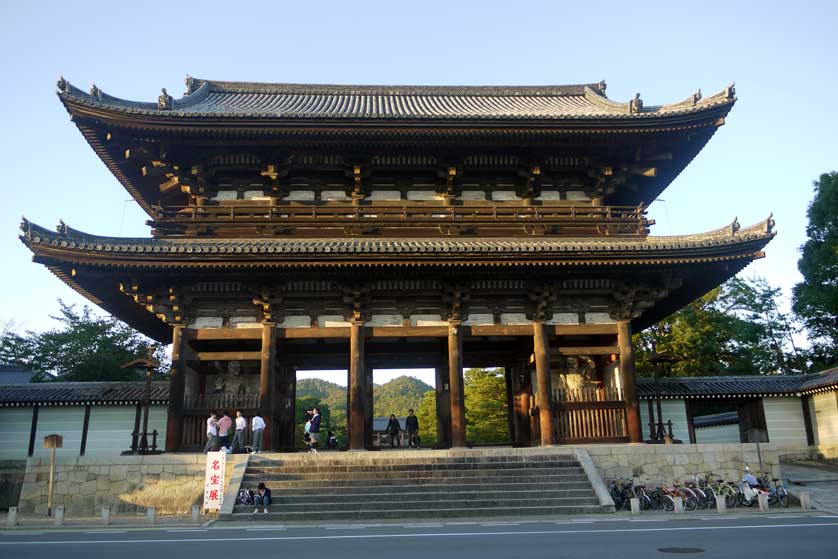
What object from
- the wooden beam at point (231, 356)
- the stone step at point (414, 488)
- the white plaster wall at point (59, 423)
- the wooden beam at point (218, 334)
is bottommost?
the stone step at point (414, 488)

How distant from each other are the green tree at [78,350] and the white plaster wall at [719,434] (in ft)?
109

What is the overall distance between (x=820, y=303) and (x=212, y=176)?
115 ft

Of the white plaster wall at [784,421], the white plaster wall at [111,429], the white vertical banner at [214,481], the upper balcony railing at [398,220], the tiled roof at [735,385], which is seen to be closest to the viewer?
the white vertical banner at [214,481]

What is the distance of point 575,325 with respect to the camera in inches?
778

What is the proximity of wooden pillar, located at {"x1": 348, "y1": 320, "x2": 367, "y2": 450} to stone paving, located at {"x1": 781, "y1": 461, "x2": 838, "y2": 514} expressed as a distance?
Answer: 11.9 meters

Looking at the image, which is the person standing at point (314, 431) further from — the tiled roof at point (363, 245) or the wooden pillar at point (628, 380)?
the wooden pillar at point (628, 380)

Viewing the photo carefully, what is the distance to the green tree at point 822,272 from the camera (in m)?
37.3

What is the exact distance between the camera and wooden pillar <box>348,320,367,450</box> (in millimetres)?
18422

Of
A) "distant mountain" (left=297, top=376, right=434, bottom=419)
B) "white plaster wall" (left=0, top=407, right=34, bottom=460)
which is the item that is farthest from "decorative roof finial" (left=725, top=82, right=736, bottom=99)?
"distant mountain" (left=297, top=376, right=434, bottom=419)

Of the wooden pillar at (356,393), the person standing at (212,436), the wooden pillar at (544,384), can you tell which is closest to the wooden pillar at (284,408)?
the person standing at (212,436)

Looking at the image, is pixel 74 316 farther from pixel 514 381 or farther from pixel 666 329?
pixel 666 329

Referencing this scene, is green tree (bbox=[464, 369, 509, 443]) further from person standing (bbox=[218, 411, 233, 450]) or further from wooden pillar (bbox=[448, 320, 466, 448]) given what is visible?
A: person standing (bbox=[218, 411, 233, 450])

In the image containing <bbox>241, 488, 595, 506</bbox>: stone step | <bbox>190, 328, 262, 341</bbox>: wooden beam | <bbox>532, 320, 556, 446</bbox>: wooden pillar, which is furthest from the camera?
<bbox>190, 328, 262, 341</bbox>: wooden beam

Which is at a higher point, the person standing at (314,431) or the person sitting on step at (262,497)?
the person standing at (314,431)
